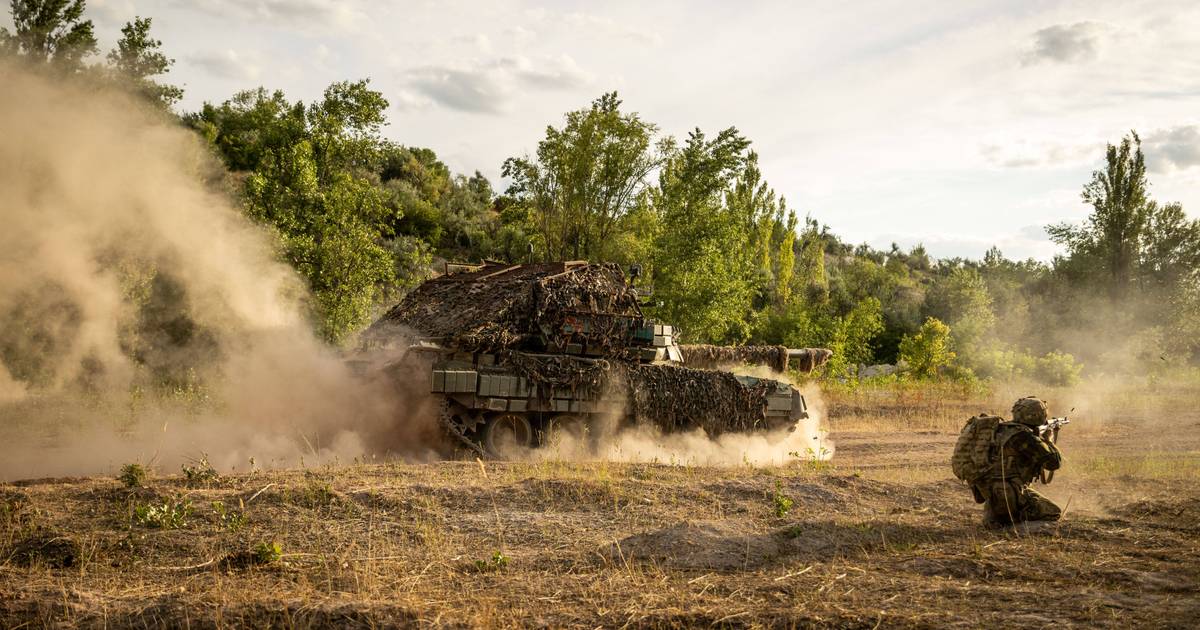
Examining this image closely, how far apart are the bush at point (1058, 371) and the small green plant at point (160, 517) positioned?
2997 cm

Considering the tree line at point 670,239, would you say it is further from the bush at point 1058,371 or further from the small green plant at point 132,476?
the small green plant at point 132,476

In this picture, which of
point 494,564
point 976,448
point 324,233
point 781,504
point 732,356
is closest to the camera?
point 494,564

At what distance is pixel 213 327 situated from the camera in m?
14.1

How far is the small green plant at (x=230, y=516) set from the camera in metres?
7.84

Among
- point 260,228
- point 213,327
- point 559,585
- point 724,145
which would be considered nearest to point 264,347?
point 213,327

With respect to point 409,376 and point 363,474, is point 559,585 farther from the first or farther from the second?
point 409,376

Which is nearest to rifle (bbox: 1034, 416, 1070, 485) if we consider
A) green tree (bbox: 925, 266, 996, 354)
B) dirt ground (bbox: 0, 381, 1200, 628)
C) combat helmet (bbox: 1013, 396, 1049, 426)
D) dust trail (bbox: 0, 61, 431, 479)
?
combat helmet (bbox: 1013, 396, 1049, 426)

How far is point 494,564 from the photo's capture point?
7.13m

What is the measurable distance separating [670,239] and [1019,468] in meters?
17.9

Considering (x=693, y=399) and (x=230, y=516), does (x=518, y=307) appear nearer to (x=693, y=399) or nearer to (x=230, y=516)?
(x=693, y=399)

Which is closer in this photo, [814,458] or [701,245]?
[814,458]

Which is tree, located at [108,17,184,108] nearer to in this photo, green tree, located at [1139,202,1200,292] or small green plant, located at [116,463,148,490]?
small green plant, located at [116,463,148,490]

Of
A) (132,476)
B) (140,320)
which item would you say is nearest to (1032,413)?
(132,476)

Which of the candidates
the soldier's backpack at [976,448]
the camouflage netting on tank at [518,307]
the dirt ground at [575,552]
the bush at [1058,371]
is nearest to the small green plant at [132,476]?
the dirt ground at [575,552]
